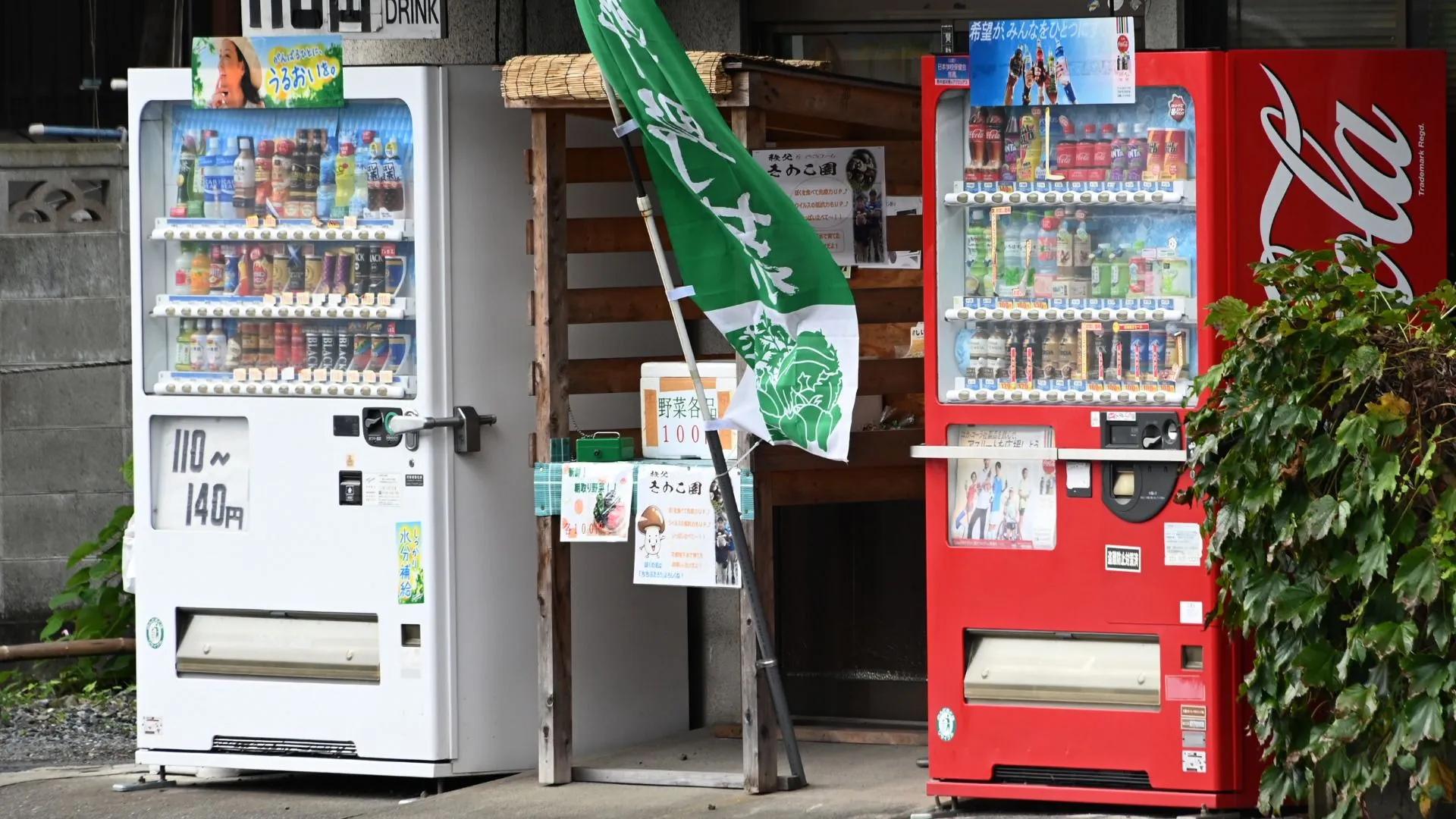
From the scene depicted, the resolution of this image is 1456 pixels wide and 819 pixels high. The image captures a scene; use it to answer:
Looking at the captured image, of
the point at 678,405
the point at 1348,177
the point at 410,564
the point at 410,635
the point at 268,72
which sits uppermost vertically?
the point at 268,72

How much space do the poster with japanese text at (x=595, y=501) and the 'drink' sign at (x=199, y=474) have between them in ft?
4.46

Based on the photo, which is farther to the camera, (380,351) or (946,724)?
(380,351)

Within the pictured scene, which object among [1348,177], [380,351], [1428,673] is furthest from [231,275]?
[1428,673]

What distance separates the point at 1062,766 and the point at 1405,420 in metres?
1.77

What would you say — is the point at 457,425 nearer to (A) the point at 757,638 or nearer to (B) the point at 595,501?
→ (B) the point at 595,501

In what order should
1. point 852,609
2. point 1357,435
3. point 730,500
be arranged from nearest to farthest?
1. point 1357,435
2. point 730,500
3. point 852,609

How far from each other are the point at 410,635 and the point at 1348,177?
12.2 ft

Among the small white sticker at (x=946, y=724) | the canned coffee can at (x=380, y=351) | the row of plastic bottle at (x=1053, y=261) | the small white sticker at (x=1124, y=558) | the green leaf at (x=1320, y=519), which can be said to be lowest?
the small white sticker at (x=946, y=724)

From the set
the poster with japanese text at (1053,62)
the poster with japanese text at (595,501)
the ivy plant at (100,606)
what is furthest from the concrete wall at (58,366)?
the poster with japanese text at (1053,62)

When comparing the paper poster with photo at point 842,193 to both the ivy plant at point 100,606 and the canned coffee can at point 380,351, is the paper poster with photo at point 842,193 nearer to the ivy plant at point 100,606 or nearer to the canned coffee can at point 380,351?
the canned coffee can at point 380,351

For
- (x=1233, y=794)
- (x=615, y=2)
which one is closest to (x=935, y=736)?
(x=1233, y=794)

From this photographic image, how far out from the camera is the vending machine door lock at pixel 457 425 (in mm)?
7121

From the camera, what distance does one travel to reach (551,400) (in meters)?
7.07

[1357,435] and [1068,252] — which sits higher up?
[1068,252]
